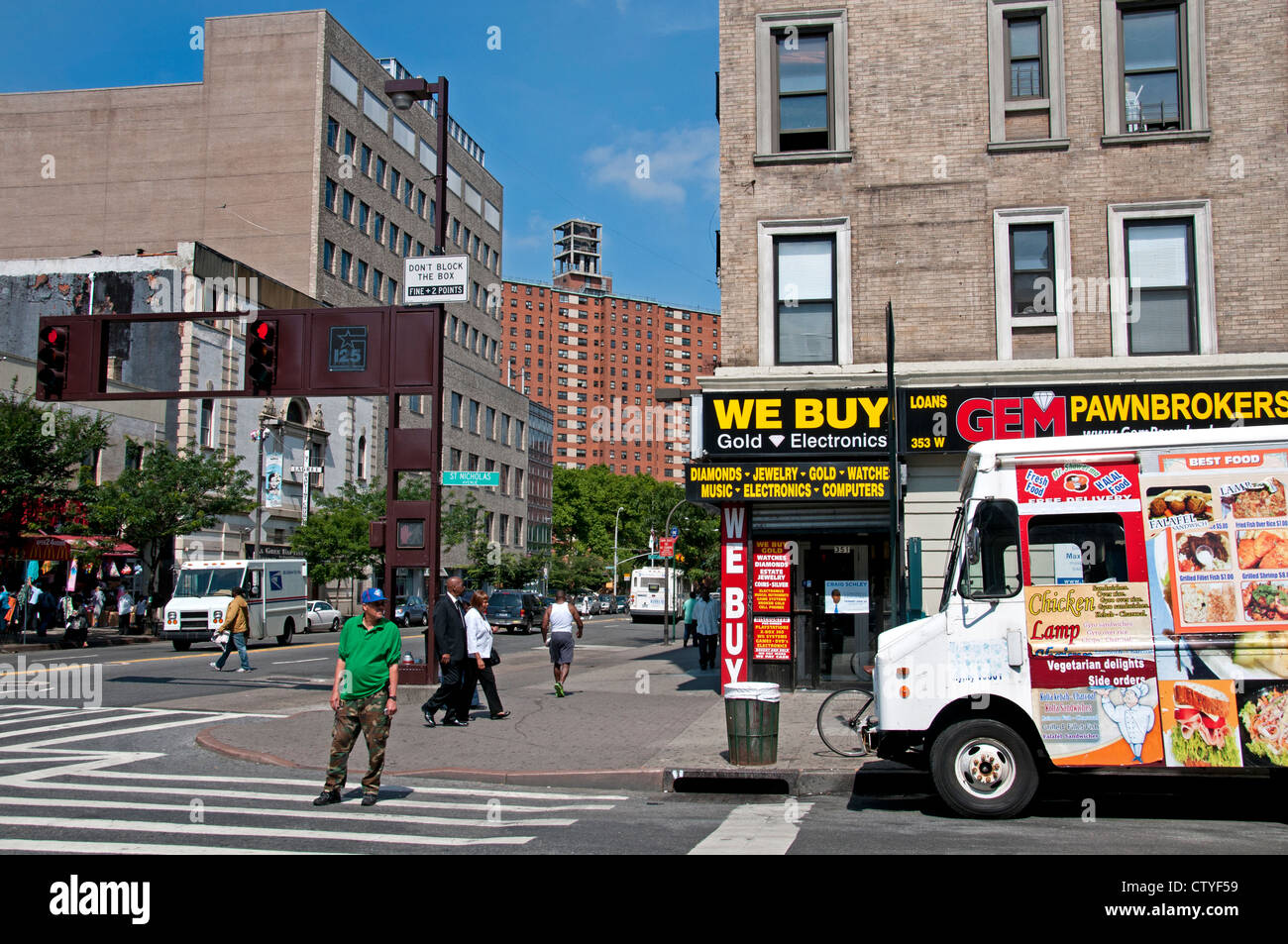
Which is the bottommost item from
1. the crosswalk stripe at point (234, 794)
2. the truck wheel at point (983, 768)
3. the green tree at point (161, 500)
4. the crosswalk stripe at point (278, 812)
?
the crosswalk stripe at point (234, 794)

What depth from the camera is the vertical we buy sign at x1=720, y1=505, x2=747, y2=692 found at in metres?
17.5

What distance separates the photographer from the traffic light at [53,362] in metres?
18.4

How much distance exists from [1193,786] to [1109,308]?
919cm

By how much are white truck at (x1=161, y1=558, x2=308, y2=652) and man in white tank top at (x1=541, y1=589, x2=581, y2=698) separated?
13.1m

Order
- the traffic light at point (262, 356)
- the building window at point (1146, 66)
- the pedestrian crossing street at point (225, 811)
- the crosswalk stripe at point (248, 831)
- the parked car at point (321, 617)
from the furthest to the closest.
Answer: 1. the parked car at point (321, 617)
2. the traffic light at point (262, 356)
3. the building window at point (1146, 66)
4. the crosswalk stripe at point (248, 831)
5. the pedestrian crossing street at point (225, 811)

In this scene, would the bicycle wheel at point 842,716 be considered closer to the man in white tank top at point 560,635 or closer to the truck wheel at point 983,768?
the truck wheel at point 983,768

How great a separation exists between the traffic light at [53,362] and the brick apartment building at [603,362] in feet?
433

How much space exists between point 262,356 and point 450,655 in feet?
22.4

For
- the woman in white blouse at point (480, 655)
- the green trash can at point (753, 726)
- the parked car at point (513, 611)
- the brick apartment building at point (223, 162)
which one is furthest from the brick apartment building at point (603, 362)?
the green trash can at point (753, 726)

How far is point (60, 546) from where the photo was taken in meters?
35.3

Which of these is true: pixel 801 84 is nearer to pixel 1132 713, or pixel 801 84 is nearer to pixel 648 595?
pixel 1132 713

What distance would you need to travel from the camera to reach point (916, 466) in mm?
17062
